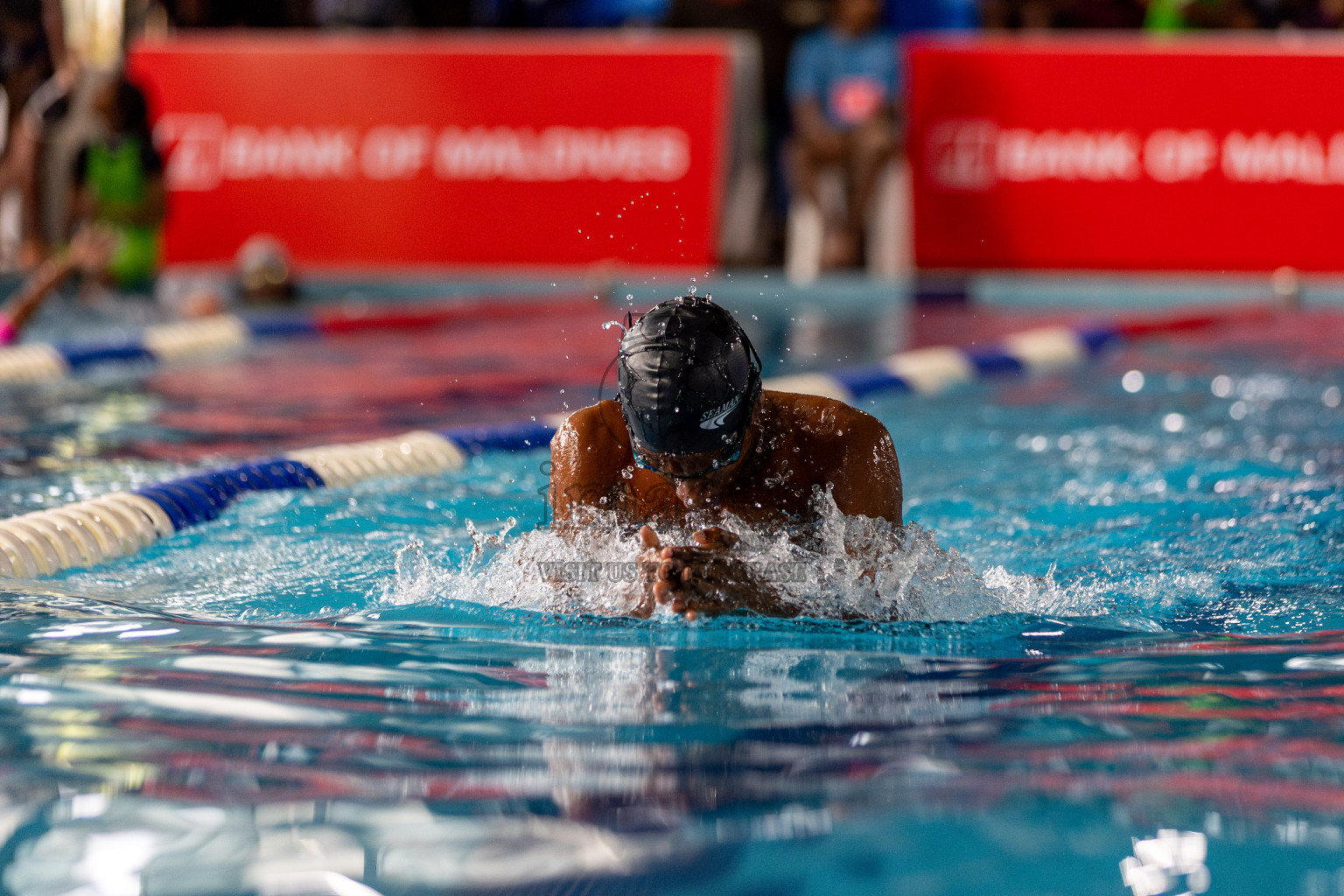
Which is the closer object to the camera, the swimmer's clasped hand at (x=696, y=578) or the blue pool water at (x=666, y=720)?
the blue pool water at (x=666, y=720)

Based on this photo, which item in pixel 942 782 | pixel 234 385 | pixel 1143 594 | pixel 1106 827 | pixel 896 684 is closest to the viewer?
pixel 1106 827

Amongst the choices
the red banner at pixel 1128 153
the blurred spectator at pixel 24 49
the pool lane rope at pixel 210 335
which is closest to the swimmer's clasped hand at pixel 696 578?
the pool lane rope at pixel 210 335

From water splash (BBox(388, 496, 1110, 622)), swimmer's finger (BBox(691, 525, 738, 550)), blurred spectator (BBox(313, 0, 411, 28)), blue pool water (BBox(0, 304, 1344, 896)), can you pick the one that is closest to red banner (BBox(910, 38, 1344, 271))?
blurred spectator (BBox(313, 0, 411, 28))

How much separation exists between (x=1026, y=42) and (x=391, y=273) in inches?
168

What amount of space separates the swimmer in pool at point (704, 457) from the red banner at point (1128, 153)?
728 cm

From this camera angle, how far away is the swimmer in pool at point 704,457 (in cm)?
253

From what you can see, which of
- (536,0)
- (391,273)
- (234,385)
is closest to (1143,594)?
(234,385)

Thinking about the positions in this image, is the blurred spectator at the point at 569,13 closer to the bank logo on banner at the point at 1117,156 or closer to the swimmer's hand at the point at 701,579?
the bank logo on banner at the point at 1117,156

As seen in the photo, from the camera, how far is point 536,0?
11016 mm

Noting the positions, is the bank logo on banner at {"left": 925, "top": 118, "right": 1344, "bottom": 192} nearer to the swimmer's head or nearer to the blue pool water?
the swimmer's head

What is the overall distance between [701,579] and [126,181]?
7.74 metres

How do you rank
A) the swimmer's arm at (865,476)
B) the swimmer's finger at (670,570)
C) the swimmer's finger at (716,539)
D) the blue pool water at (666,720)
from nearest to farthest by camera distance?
the blue pool water at (666,720)
the swimmer's finger at (670,570)
the swimmer's finger at (716,539)
the swimmer's arm at (865,476)

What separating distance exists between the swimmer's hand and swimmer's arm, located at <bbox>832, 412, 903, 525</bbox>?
242 mm

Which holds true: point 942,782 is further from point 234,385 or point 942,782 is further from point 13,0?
point 13,0
